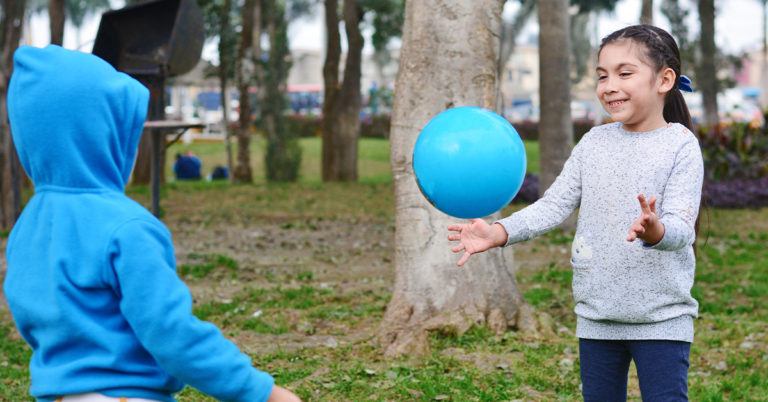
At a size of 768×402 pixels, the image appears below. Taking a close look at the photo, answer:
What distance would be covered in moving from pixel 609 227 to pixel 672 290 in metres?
0.29

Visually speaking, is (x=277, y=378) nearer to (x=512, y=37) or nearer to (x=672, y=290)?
(x=672, y=290)

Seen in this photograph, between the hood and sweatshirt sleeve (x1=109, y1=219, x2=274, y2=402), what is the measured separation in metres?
0.20

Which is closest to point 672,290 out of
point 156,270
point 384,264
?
point 156,270

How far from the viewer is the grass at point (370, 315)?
4.99 meters

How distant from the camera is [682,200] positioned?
2.80 meters

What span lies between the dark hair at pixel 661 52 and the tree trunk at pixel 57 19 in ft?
46.2

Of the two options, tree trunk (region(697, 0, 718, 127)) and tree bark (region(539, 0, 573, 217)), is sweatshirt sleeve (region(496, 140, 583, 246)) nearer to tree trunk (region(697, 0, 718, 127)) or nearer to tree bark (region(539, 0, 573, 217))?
tree bark (region(539, 0, 573, 217))

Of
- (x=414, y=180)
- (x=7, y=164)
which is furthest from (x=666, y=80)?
(x=7, y=164)

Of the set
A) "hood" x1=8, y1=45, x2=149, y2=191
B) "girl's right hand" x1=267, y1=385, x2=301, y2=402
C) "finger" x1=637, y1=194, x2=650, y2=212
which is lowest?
"girl's right hand" x1=267, y1=385, x2=301, y2=402

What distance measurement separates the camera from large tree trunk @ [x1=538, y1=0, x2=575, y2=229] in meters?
11.4

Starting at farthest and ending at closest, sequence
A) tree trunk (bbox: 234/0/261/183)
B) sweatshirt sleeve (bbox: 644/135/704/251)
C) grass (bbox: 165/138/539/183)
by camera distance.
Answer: grass (bbox: 165/138/539/183) < tree trunk (bbox: 234/0/261/183) < sweatshirt sleeve (bbox: 644/135/704/251)

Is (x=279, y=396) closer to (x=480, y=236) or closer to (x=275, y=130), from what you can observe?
(x=480, y=236)

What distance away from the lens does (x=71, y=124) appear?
2.04 m

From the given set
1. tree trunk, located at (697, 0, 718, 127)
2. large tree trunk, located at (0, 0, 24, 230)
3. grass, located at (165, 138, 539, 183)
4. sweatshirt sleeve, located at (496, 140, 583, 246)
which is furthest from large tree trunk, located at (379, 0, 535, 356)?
tree trunk, located at (697, 0, 718, 127)
